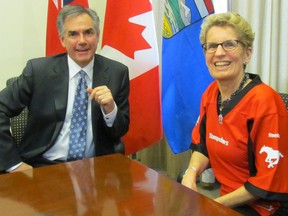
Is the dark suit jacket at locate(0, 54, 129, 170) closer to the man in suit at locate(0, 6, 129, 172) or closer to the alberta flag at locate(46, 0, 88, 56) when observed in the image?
the man in suit at locate(0, 6, 129, 172)

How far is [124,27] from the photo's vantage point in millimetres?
2291

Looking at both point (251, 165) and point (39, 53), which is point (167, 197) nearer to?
point (251, 165)

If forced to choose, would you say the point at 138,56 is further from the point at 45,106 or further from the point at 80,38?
the point at 45,106

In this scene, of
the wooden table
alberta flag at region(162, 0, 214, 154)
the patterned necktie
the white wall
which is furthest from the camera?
the white wall

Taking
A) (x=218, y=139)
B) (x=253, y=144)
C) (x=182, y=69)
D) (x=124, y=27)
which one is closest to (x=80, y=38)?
(x=124, y=27)

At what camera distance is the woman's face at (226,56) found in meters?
1.41

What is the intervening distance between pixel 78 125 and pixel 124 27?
0.82 meters

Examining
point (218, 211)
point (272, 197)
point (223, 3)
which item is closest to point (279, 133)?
point (272, 197)

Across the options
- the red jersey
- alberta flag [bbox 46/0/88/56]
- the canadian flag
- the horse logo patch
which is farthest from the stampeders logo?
alberta flag [bbox 46/0/88/56]

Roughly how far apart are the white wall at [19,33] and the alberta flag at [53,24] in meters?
0.33

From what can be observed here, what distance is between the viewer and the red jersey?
4.12 ft

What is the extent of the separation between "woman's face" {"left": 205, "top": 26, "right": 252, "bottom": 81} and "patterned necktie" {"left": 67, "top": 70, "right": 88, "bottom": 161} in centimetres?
74

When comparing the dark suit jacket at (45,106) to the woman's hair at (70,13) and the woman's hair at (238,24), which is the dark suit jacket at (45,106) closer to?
the woman's hair at (70,13)

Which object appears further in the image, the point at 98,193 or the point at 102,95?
the point at 102,95
